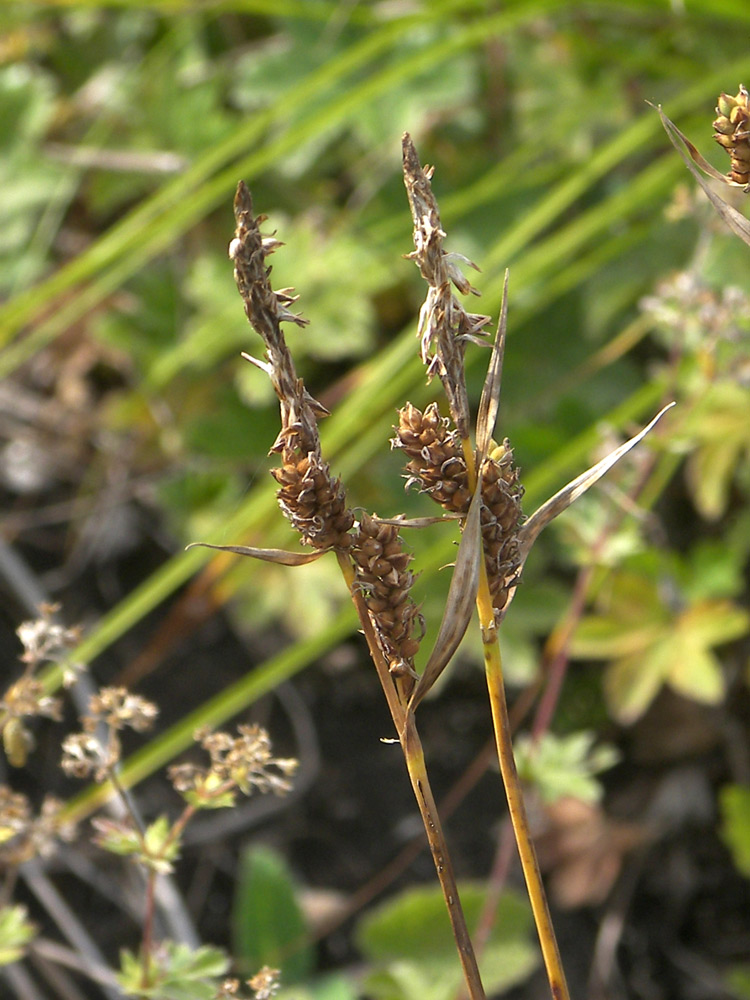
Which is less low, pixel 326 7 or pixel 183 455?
pixel 326 7

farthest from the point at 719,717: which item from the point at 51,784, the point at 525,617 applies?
the point at 51,784

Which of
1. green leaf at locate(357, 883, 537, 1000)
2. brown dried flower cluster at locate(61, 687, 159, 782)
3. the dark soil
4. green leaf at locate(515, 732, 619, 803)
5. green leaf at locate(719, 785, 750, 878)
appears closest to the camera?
brown dried flower cluster at locate(61, 687, 159, 782)

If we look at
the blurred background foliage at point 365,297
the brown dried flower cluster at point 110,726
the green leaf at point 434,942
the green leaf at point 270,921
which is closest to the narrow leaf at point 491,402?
the brown dried flower cluster at point 110,726

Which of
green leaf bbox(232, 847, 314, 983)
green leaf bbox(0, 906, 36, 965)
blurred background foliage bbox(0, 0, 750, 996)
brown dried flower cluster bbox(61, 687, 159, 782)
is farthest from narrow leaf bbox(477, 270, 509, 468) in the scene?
green leaf bbox(232, 847, 314, 983)

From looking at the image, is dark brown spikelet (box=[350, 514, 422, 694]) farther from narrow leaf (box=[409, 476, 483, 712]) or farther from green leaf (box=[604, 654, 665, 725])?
green leaf (box=[604, 654, 665, 725])

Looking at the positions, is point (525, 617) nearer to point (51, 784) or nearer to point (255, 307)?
point (51, 784)

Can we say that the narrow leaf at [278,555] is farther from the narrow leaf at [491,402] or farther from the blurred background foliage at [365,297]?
the blurred background foliage at [365,297]

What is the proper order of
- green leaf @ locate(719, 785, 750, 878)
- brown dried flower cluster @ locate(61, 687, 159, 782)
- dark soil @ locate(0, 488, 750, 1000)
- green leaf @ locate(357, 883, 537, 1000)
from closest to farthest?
brown dried flower cluster @ locate(61, 687, 159, 782) < green leaf @ locate(357, 883, 537, 1000) < green leaf @ locate(719, 785, 750, 878) < dark soil @ locate(0, 488, 750, 1000)
